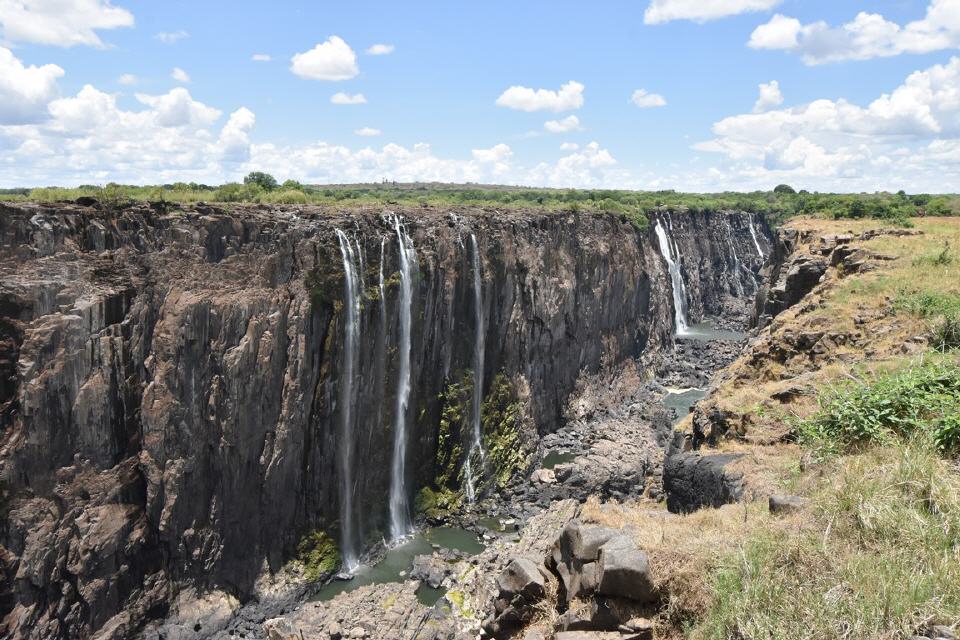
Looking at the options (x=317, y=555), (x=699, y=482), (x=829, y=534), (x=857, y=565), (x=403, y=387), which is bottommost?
(x=317, y=555)

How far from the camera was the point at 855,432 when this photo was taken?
1144cm

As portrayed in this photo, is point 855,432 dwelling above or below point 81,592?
above

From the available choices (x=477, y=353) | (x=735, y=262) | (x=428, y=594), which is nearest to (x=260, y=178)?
(x=477, y=353)

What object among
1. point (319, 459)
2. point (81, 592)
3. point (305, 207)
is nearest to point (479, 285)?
point (305, 207)

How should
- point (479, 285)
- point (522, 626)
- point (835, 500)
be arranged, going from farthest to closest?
1. point (479, 285)
2. point (522, 626)
3. point (835, 500)

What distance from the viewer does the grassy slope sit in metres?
6.92

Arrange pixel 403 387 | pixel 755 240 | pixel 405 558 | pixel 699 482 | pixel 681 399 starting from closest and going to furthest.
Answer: pixel 699 482, pixel 405 558, pixel 403 387, pixel 681 399, pixel 755 240

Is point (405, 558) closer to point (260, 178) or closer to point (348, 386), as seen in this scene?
point (348, 386)

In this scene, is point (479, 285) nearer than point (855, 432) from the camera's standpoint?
No

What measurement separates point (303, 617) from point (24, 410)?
11.7 metres

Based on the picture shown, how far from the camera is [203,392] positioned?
23859 mm

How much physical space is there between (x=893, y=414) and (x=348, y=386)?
70.7ft

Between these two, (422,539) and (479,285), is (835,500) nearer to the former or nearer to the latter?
(422,539)

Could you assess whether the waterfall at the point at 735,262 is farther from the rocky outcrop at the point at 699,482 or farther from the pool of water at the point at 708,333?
the rocky outcrop at the point at 699,482
